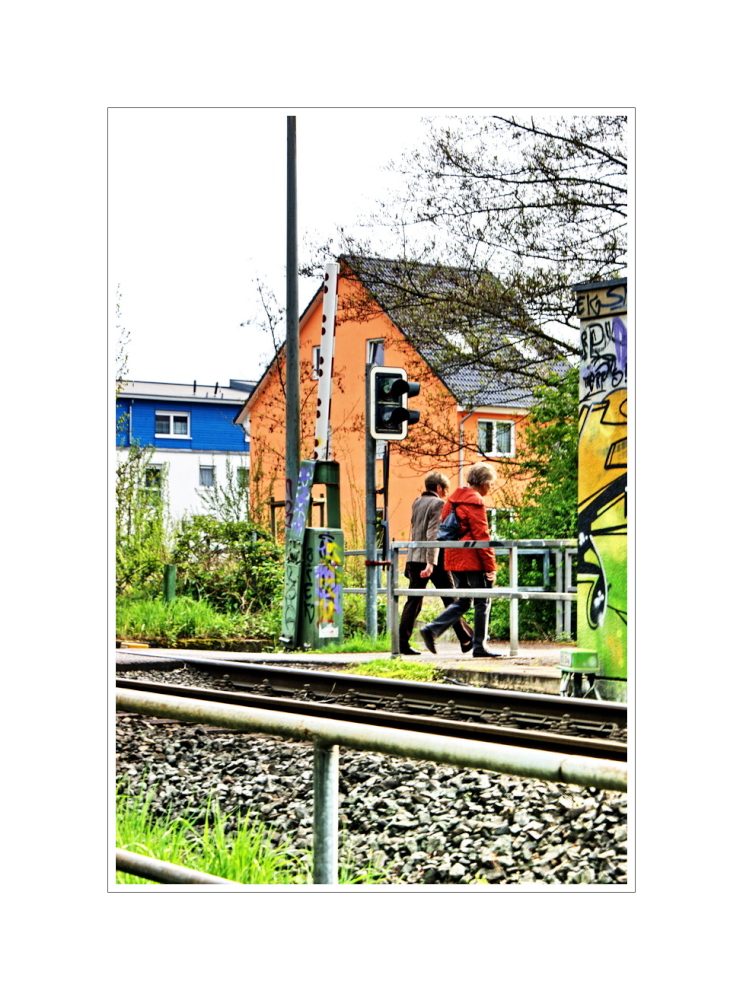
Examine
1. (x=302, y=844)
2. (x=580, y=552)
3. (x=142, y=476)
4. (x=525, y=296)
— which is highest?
(x=525, y=296)

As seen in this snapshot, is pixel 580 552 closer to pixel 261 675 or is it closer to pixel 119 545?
pixel 261 675

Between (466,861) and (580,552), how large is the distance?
11.3 feet

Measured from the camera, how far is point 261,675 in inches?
403

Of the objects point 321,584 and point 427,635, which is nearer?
point 427,635

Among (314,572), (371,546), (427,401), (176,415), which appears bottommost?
(314,572)

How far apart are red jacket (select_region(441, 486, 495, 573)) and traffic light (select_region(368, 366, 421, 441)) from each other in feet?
4.05

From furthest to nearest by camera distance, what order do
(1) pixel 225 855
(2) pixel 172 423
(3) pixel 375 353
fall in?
(2) pixel 172 423, (3) pixel 375 353, (1) pixel 225 855

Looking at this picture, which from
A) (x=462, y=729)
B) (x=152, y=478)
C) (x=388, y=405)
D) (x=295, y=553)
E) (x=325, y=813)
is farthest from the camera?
(x=152, y=478)

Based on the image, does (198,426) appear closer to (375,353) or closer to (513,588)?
(375,353)

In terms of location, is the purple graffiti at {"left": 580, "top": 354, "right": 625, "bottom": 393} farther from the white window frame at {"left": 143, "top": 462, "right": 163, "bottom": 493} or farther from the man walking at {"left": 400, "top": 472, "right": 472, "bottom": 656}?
the white window frame at {"left": 143, "top": 462, "right": 163, "bottom": 493}

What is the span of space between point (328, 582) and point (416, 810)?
7.45 metres

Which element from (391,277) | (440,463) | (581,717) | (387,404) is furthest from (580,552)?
(440,463)

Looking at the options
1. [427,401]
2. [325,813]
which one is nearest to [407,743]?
[325,813]

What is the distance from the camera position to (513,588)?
11633 mm
